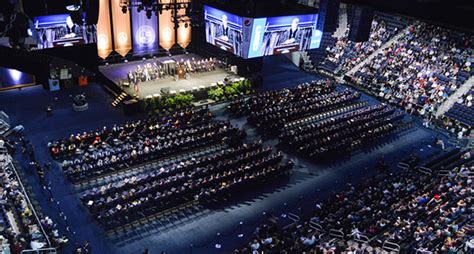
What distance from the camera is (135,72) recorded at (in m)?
32.7

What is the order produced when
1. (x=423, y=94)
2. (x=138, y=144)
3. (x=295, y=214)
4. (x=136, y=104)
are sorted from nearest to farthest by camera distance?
1. (x=295, y=214)
2. (x=138, y=144)
3. (x=136, y=104)
4. (x=423, y=94)

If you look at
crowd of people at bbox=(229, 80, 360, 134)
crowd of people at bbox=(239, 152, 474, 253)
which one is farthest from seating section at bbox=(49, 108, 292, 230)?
crowd of people at bbox=(239, 152, 474, 253)

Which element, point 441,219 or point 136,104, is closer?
point 441,219

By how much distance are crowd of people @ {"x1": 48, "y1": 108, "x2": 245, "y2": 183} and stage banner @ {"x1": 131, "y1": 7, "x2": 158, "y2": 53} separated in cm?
1046

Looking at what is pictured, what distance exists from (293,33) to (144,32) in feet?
42.2

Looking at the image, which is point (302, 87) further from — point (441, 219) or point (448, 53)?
point (441, 219)

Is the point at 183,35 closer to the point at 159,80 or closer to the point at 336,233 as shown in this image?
the point at 159,80

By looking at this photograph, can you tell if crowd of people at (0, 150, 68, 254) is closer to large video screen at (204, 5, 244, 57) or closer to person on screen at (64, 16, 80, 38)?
person on screen at (64, 16, 80, 38)

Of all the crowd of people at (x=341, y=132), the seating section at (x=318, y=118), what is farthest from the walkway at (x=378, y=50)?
the crowd of people at (x=341, y=132)

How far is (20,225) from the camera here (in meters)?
17.3

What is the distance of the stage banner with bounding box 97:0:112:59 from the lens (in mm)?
32844

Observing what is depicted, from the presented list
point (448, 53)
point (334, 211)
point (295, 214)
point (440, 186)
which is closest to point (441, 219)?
point (440, 186)

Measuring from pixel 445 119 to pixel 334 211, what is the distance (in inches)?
627

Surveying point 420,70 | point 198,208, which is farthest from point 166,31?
point 420,70
